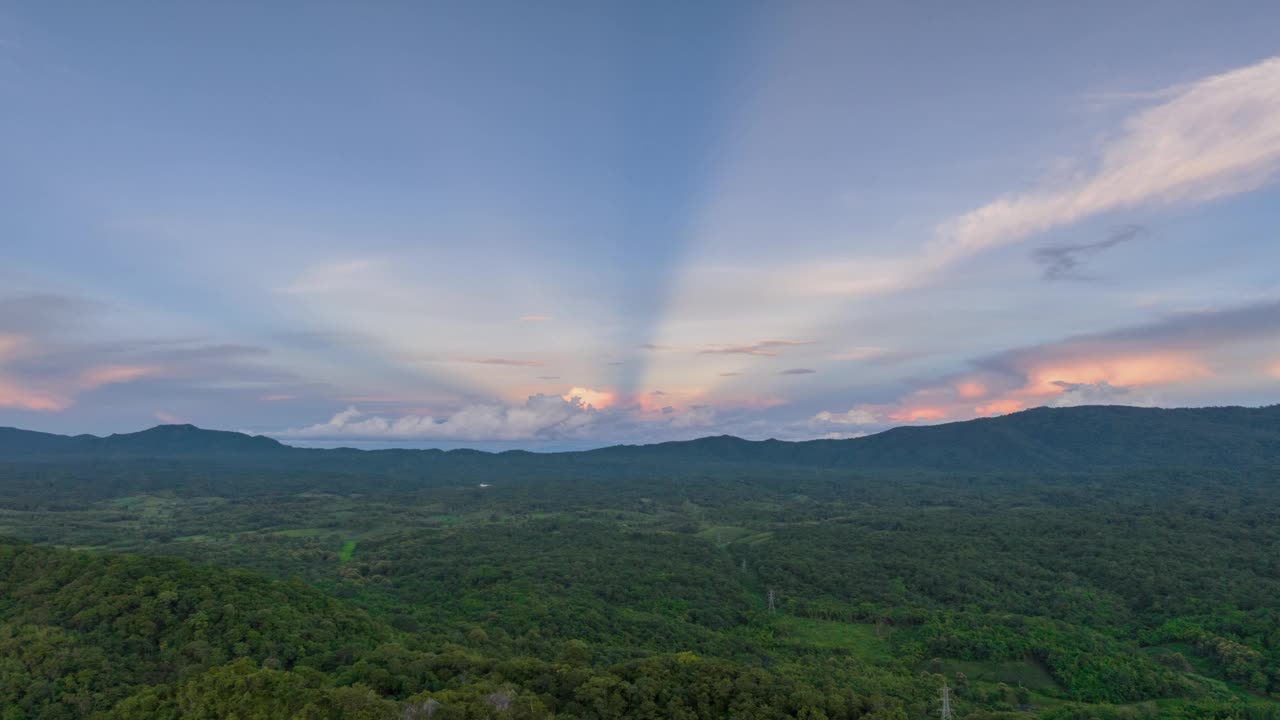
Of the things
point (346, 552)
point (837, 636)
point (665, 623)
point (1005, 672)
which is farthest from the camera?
point (346, 552)

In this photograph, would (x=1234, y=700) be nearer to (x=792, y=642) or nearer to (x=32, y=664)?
(x=792, y=642)

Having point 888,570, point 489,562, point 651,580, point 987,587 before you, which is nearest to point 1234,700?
point 987,587

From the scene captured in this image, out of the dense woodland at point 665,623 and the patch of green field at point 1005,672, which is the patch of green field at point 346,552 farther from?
the patch of green field at point 1005,672

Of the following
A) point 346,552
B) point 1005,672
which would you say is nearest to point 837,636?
point 1005,672

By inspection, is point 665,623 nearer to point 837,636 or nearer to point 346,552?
point 837,636

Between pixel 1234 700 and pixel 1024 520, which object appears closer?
pixel 1234 700

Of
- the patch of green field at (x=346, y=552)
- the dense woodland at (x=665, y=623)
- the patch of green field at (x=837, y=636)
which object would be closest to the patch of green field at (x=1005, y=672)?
the dense woodland at (x=665, y=623)
